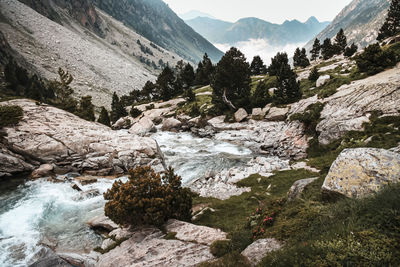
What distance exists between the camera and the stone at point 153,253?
7.10 metres

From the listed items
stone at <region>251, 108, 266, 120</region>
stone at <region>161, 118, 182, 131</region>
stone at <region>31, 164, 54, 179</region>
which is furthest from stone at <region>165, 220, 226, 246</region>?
stone at <region>161, 118, 182, 131</region>

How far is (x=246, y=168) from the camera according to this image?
64.8 feet

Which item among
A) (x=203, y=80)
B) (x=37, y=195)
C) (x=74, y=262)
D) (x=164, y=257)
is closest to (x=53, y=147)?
(x=37, y=195)

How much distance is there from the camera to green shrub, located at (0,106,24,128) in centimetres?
2148

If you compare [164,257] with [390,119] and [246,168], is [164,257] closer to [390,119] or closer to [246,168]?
[246,168]

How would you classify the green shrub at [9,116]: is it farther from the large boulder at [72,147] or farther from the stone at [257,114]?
the stone at [257,114]

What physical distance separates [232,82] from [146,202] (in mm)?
38766

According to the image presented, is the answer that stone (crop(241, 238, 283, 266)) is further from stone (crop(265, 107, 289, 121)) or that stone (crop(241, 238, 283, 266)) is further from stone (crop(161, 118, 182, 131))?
stone (crop(161, 118, 182, 131))

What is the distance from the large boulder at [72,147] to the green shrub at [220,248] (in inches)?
655

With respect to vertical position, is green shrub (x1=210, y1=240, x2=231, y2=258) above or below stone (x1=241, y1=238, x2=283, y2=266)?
below

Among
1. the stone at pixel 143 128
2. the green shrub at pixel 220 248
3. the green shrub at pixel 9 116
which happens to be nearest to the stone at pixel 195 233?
the green shrub at pixel 220 248

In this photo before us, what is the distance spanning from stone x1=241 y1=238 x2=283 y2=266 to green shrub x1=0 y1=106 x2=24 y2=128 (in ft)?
92.1

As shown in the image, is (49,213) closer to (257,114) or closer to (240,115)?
(240,115)

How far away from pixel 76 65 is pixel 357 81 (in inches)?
4982
